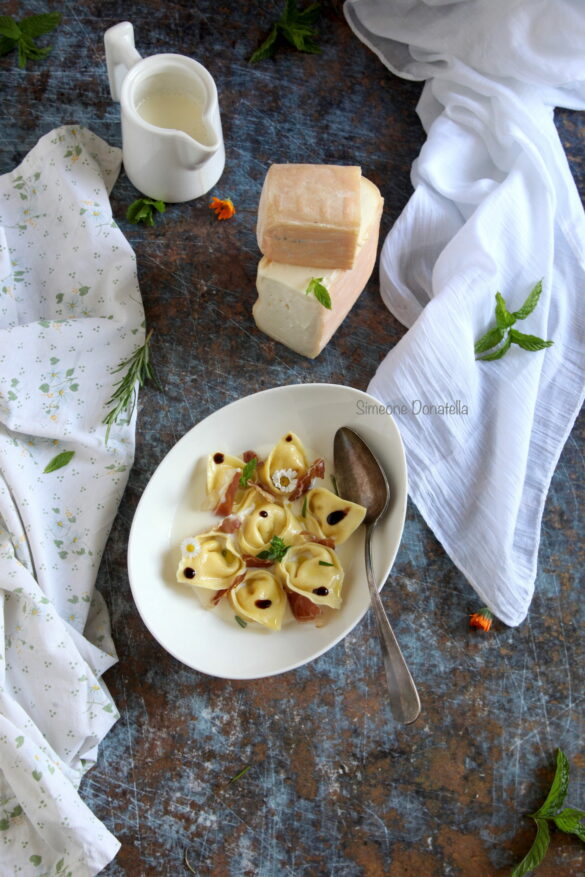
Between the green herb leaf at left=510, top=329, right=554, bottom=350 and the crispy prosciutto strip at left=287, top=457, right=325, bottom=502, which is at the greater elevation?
the green herb leaf at left=510, top=329, right=554, bottom=350

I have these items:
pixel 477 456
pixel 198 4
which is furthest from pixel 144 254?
pixel 477 456

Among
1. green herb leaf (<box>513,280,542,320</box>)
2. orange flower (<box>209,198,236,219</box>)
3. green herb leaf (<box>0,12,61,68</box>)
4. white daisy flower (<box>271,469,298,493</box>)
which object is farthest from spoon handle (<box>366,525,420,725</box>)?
green herb leaf (<box>0,12,61,68</box>)

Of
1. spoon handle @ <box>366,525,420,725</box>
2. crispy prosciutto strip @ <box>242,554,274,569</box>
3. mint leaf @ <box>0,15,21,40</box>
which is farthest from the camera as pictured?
mint leaf @ <box>0,15,21,40</box>

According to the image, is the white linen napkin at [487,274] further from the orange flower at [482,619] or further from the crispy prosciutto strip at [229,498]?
the crispy prosciutto strip at [229,498]

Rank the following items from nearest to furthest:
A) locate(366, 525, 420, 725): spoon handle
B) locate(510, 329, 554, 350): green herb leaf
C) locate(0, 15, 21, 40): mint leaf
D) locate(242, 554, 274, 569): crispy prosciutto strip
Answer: locate(366, 525, 420, 725): spoon handle < locate(242, 554, 274, 569): crispy prosciutto strip < locate(510, 329, 554, 350): green herb leaf < locate(0, 15, 21, 40): mint leaf

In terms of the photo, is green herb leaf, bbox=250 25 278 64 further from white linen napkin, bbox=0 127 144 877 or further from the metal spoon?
the metal spoon

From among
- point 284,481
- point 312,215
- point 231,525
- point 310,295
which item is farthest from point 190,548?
point 312,215
